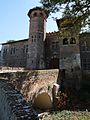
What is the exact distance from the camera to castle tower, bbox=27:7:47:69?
97.2 feet

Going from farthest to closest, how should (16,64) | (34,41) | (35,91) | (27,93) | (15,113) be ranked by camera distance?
(16,64), (34,41), (35,91), (27,93), (15,113)

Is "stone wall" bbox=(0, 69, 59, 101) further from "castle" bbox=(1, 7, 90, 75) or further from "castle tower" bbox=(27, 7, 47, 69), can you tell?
"castle tower" bbox=(27, 7, 47, 69)

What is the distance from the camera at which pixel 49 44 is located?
31969 mm

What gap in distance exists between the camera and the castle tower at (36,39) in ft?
97.2

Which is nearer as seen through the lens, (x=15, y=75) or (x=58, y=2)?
(x=58, y=2)

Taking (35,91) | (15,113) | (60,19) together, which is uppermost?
(60,19)

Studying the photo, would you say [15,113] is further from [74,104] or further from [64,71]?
[64,71]

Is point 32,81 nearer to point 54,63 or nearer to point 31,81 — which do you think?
point 31,81

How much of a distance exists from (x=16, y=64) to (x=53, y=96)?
1504 centimetres

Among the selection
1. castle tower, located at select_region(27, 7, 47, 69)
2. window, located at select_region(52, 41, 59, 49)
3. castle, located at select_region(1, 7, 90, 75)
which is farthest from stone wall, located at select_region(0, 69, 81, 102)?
window, located at select_region(52, 41, 59, 49)

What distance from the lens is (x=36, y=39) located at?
100ft

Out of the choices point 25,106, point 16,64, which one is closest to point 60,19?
point 25,106

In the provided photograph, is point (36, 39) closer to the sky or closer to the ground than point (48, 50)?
closer to the sky

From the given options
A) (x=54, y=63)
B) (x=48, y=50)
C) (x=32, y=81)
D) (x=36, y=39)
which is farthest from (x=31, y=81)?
(x=48, y=50)
